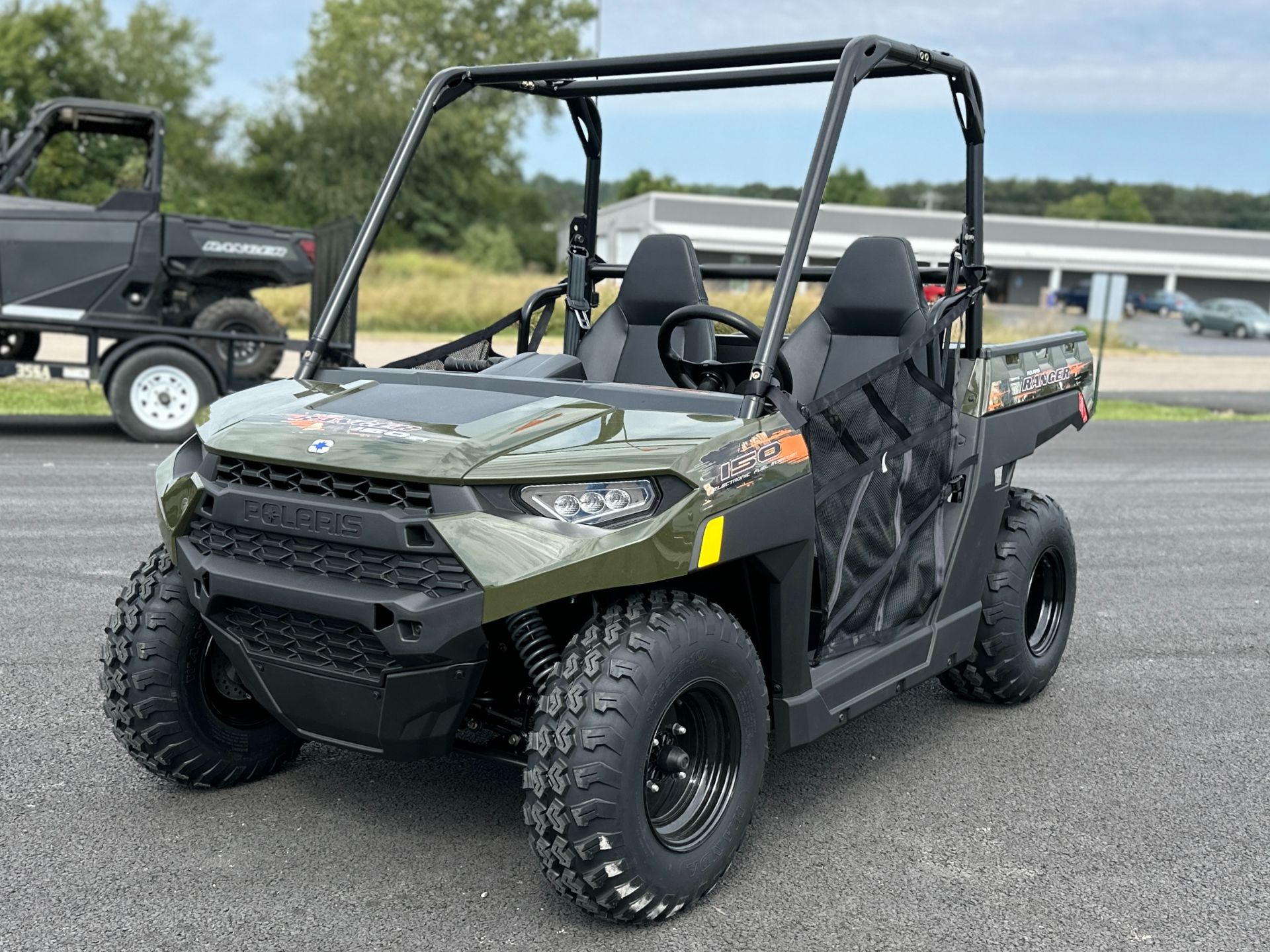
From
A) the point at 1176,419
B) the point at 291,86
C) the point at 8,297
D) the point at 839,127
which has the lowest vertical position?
the point at 1176,419

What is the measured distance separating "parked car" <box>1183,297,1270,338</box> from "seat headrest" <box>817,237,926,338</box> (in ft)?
158

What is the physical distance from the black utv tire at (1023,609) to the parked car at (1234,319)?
4724 centimetres

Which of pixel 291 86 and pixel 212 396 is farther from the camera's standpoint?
pixel 291 86

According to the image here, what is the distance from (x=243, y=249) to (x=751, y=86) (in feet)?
30.0

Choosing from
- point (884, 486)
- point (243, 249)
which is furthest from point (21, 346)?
point (884, 486)

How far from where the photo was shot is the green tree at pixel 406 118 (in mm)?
56188

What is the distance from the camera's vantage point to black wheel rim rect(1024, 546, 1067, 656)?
5.44 meters

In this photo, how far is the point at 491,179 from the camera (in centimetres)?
5978

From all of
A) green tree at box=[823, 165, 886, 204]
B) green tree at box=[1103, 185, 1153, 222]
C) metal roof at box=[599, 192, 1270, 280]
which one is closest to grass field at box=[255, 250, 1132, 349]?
metal roof at box=[599, 192, 1270, 280]

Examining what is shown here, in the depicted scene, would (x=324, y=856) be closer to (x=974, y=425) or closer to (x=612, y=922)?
(x=612, y=922)

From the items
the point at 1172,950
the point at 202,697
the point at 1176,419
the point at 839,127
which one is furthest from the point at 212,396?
the point at 1176,419

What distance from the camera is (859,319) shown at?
4820mm

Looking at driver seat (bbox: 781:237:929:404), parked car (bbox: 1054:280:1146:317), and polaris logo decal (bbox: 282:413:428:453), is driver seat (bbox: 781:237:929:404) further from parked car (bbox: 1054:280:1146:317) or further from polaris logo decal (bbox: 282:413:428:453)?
parked car (bbox: 1054:280:1146:317)

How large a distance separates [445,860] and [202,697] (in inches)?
35.2
